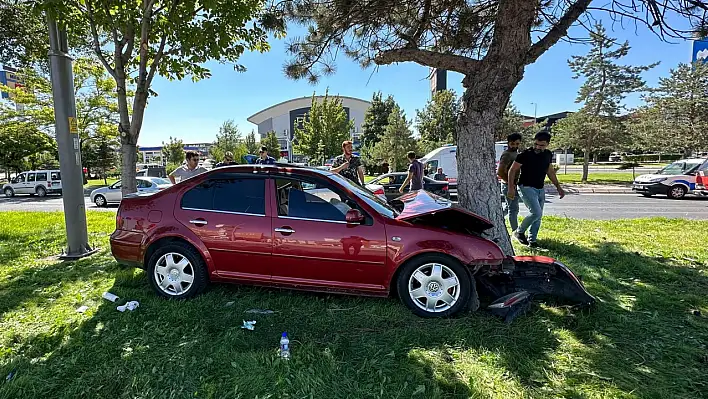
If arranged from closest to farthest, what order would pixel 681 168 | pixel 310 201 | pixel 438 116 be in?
pixel 310 201, pixel 681 168, pixel 438 116

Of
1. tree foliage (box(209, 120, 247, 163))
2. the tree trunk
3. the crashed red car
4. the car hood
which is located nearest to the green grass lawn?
the crashed red car

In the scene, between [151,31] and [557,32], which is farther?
[151,31]

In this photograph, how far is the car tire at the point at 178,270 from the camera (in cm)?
393

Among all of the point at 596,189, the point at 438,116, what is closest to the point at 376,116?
the point at 438,116

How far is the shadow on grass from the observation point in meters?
2.51

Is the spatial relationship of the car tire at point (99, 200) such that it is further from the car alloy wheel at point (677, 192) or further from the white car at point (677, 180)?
the car alloy wheel at point (677, 192)

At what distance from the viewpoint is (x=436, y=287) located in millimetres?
3502

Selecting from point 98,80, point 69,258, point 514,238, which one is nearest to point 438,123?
point 98,80

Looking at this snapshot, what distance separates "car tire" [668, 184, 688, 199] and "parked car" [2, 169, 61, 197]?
32.4 metres

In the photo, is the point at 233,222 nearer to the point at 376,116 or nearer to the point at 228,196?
the point at 228,196

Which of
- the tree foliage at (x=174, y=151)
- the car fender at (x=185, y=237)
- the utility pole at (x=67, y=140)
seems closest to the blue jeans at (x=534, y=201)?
the car fender at (x=185, y=237)

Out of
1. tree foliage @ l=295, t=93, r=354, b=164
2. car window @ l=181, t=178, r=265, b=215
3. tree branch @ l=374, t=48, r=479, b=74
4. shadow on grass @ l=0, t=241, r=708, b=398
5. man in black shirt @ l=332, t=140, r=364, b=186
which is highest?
tree foliage @ l=295, t=93, r=354, b=164

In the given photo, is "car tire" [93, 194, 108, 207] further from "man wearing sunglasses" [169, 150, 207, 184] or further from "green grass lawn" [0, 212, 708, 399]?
"green grass lawn" [0, 212, 708, 399]

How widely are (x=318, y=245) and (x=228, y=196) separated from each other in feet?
3.75
